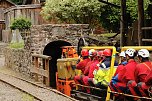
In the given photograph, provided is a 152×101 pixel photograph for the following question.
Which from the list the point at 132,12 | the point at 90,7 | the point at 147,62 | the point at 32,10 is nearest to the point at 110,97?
the point at 147,62

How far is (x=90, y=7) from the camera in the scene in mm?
28312

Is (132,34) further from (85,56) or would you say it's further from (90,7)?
(90,7)

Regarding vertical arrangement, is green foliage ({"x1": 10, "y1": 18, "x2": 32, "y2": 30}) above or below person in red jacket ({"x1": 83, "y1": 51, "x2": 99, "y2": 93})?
above

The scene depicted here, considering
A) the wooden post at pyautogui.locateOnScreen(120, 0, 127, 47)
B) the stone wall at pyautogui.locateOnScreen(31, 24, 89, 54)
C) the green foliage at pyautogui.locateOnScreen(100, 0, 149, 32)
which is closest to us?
the wooden post at pyautogui.locateOnScreen(120, 0, 127, 47)

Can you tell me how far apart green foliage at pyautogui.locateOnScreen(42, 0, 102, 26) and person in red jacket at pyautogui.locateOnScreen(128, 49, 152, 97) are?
17.5 m

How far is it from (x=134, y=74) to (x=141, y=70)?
375 mm

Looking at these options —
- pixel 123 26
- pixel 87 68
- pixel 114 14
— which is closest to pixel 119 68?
pixel 87 68

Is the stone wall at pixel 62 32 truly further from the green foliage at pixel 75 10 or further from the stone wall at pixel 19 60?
the green foliage at pixel 75 10

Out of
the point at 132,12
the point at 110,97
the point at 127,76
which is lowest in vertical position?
the point at 110,97

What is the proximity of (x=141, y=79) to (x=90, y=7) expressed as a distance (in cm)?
1847

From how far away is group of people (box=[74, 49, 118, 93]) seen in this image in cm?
1188

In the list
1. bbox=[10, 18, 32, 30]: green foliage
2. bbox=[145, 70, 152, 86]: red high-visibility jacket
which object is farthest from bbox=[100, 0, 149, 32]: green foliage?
bbox=[145, 70, 152, 86]: red high-visibility jacket

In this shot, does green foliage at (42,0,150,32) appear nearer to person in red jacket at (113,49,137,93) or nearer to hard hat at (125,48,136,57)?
person in red jacket at (113,49,137,93)

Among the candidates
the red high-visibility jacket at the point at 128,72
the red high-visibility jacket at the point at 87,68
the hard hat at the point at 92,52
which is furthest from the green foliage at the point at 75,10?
the red high-visibility jacket at the point at 128,72
